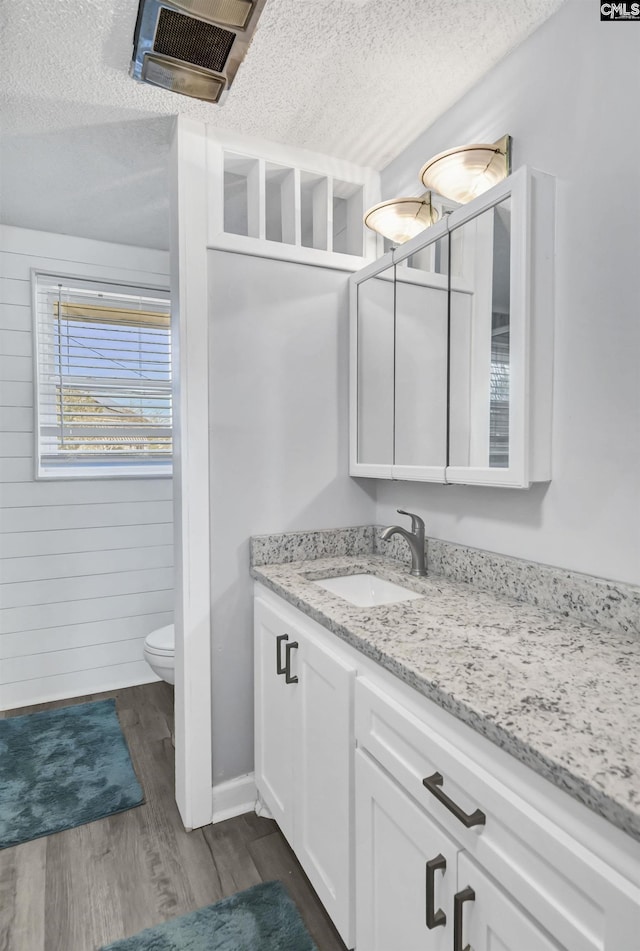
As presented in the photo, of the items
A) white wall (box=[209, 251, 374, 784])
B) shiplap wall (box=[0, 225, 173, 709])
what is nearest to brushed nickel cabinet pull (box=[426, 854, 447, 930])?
white wall (box=[209, 251, 374, 784])

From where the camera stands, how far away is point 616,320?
4.05 feet

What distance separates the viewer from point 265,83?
1.62 m

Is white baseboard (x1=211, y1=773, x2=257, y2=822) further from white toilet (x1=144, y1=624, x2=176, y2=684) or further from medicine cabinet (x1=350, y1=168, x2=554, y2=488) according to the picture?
medicine cabinet (x1=350, y1=168, x2=554, y2=488)

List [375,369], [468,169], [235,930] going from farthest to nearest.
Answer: [375,369] → [468,169] → [235,930]

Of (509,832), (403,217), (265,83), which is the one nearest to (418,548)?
(509,832)

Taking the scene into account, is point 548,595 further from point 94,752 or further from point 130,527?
point 130,527

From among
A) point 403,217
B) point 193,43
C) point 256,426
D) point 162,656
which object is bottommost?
point 162,656

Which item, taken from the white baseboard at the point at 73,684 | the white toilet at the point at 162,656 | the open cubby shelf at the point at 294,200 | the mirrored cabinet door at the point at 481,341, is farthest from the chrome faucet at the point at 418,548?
the white baseboard at the point at 73,684

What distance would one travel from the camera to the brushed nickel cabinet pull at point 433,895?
90cm

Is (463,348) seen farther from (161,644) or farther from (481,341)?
(161,644)

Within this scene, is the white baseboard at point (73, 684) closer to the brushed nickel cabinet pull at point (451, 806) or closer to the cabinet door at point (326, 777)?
the cabinet door at point (326, 777)

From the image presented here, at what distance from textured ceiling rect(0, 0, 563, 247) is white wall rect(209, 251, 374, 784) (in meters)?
0.47

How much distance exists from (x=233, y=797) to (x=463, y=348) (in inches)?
67.9

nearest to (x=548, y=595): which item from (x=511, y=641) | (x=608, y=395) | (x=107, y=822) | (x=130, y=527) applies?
(x=511, y=641)
